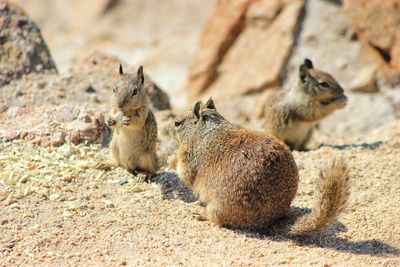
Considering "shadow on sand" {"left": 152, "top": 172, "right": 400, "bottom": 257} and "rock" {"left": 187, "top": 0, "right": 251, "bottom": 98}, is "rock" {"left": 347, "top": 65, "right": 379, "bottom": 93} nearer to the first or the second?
"rock" {"left": 187, "top": 0, "right": 251, "bottom": 98}

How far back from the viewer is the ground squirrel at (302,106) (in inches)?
384

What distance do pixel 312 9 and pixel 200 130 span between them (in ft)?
23.7

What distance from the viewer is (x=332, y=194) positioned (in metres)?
5.92

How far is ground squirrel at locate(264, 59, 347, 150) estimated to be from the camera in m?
9.74

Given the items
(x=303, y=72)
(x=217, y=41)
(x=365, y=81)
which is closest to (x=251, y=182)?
(x=303, y=72)

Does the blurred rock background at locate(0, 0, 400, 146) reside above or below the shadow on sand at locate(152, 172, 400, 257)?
above

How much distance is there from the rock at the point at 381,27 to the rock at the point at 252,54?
54.4 inches

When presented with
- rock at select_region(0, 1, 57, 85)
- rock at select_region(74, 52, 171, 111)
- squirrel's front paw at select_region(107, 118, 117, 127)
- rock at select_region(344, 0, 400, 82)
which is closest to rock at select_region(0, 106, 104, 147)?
squirrel's front paw at select_region(107, 118, 117, 127)

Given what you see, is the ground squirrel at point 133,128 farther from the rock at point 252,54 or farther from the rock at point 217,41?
the rock at point 217,41

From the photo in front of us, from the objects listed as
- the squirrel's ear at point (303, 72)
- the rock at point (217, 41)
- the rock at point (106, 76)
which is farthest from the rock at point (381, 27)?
the rock at point (106, 76)

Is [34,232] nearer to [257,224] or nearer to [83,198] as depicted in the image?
[83,198]

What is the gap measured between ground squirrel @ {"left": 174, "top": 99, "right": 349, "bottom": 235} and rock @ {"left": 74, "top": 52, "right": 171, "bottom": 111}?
129 inches

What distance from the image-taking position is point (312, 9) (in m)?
13.1

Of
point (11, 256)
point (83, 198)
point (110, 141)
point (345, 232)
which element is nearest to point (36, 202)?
point (83, 198)
